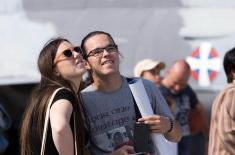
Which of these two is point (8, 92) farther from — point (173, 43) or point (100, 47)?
point (100, 47)

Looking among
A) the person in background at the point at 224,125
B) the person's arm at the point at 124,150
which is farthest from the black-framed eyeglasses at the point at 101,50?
the person in background at the point at 224,125

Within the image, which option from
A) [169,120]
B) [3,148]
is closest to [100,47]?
[169,120]

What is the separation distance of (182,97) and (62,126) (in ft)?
13.0

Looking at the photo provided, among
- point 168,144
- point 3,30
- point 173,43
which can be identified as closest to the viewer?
point 168,144

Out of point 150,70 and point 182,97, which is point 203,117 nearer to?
point 182,97

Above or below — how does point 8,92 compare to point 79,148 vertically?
below

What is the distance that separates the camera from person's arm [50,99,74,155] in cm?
341

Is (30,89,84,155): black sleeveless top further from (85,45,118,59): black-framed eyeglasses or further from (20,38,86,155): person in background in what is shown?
(85,45,118,59): black-framed eyeglasses

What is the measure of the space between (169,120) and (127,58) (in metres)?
4.16

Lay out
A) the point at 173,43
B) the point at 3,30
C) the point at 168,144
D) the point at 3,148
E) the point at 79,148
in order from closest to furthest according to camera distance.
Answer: the point at 79,148 < the point at 168,144 < the point at 3,148 < the point at 173,43 < the point at 3,30

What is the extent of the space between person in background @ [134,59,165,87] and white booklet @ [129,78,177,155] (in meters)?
3.34

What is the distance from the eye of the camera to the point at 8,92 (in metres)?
8.10

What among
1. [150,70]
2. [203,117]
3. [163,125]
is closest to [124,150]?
[163,125]

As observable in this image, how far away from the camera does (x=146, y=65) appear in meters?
7.11
